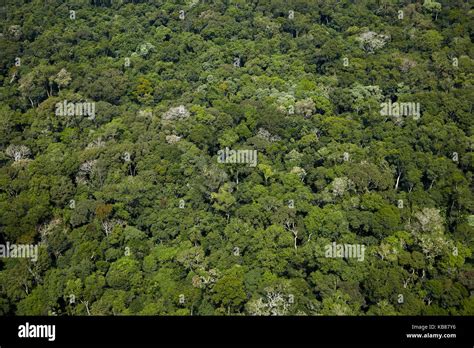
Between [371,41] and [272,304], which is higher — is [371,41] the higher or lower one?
the higher one

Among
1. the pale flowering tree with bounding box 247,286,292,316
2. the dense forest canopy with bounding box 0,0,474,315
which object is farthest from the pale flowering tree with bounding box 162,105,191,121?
the pale flowering tree with bounding box 247,286,292,316

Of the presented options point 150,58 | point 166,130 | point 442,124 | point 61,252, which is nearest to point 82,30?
point 150,58

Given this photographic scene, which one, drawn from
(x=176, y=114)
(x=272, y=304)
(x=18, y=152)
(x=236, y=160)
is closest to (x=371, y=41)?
(x=176, y=114)

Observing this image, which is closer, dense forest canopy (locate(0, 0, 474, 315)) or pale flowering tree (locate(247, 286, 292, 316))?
pale flowering tree (locate(247, 286, 292, 316))

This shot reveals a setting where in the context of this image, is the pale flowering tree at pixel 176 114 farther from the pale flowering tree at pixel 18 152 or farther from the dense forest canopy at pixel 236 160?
the pale flowering tree at pixel 18 152

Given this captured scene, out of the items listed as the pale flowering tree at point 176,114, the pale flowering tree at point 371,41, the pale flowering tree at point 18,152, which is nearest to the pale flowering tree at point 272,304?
the pale flowering tree at point 176,114

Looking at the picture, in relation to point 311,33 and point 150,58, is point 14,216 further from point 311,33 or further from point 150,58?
point 311,33

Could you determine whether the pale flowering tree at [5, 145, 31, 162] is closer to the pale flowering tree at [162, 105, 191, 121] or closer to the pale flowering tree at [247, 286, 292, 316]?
the pale flowering tree at [162, 105, 191, 121]

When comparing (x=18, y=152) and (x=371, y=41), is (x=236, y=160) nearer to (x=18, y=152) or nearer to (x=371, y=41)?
(x=18, y=152)
